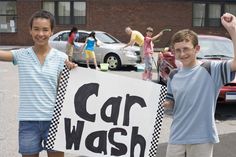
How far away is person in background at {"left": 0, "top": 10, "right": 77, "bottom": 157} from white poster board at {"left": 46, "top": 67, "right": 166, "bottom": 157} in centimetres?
18

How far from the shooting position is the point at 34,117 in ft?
11.4

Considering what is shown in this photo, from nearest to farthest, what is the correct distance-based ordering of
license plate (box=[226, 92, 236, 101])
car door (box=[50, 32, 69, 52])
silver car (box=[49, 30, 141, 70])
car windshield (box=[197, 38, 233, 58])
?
license plate (box=[226, 92, 236, 101]), car windshield (box=[197, 38, 233, 58]), silver car (box=[49, 30, 141, 70]), car door (box=[50, 32, 69, 52])

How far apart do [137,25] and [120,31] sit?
3.91 ft

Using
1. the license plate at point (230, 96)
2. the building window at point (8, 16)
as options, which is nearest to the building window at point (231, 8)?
the building window at point (8, 16)

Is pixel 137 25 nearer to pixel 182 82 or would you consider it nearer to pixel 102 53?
pixel 102 53

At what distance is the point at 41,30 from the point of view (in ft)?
11.6

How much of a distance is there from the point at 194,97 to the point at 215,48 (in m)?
6.67

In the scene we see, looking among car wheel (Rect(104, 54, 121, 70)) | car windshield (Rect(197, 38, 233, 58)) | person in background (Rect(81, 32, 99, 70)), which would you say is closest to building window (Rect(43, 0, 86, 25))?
car wheel (Rect(104, 54, 121, 70))

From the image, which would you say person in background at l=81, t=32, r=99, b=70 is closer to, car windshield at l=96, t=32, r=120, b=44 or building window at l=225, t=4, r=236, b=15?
car windshield at l=96, t=32, r=120, b=44

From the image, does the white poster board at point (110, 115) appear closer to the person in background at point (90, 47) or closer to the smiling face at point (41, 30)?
the smiling face at point (41, 30)

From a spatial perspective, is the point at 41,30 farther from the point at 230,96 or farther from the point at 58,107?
the point at 230,96

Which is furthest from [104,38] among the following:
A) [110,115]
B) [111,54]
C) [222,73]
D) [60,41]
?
[222,73]

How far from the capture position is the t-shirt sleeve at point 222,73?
334 cm

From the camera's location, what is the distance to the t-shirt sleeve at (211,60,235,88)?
3.34 meters
